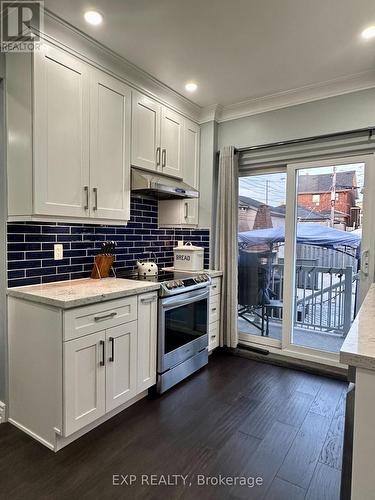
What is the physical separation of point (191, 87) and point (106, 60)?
0.90m

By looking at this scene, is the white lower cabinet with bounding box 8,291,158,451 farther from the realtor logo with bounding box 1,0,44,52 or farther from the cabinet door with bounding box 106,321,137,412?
the realtor logo with bounding box 1,0,44,52

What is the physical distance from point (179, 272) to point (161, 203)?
823 millimetres

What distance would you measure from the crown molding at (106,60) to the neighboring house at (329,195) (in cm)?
154

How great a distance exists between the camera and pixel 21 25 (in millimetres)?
1898

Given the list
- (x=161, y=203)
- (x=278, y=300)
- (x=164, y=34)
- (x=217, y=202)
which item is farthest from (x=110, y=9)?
(x=278, y=300)

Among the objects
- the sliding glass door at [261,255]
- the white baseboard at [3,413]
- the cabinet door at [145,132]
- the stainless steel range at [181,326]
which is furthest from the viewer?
the sliding glass door at [261,255]

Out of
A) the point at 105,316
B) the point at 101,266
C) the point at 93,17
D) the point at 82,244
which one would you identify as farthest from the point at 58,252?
the point at 93,17

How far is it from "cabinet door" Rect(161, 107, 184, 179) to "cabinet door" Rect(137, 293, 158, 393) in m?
1.35

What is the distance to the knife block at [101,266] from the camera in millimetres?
2602

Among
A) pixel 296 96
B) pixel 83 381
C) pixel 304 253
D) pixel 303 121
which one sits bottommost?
pixel 83 381

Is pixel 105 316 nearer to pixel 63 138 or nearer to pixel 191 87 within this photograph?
pixel 63 138

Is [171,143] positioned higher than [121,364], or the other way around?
[171,143]

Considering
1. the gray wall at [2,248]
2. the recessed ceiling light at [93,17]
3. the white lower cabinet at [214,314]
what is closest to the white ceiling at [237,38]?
the recessed ceiling light at [93,17]

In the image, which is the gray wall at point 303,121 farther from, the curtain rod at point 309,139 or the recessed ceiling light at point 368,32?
the recessed ceiling light at point 368,32
